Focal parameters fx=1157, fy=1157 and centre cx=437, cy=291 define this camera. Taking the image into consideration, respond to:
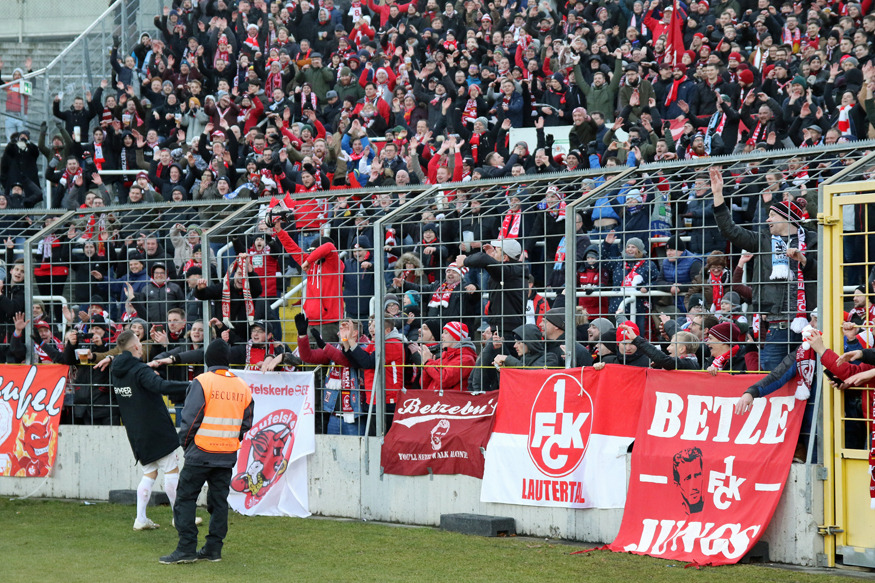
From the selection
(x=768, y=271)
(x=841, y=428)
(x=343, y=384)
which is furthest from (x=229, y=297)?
(x=841, y=428)

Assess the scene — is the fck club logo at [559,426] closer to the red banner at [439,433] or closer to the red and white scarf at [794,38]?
the red banner at [439,433]

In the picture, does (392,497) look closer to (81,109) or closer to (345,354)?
(345,354)

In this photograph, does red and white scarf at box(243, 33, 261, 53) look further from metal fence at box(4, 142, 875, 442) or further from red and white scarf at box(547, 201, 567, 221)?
red and white scarf at box(547, 201, 567, 221)

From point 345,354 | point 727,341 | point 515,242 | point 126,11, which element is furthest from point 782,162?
point 126,11

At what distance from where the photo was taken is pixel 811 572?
31.7ft

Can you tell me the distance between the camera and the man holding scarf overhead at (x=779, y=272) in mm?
10385

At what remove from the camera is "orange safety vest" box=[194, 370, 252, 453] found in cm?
1067

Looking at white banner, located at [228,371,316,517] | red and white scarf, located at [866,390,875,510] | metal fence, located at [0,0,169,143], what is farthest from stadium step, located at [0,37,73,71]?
red and white scarf, located at [866,390,875,510]

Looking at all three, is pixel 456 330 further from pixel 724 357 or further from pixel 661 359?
pixel 724 357

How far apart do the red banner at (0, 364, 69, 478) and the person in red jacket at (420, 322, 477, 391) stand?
5.62m

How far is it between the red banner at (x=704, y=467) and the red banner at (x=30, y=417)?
8334 millimetres

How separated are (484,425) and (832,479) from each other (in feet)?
12.3

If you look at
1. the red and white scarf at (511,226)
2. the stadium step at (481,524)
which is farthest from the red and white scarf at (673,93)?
the stadium step at (481,524)

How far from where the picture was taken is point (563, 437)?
1167cm
